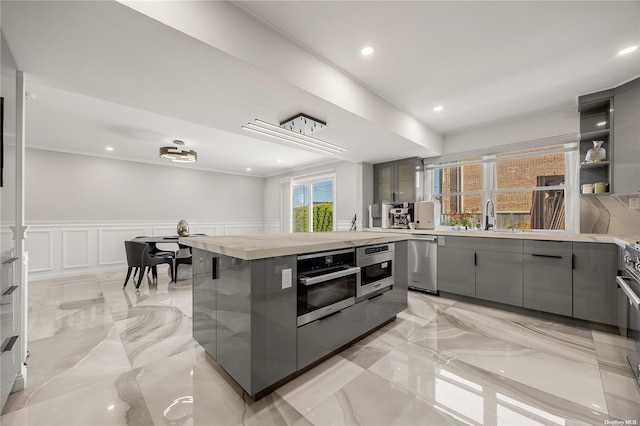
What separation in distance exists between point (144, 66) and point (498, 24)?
8.69ft

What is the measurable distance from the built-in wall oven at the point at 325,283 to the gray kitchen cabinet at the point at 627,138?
3.10 m

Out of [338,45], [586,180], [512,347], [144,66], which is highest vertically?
[338,45]

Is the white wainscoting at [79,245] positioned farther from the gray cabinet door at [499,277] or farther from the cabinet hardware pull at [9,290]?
the cabinet hardware pull at [9,290]

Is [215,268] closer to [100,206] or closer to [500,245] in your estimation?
[500,245]

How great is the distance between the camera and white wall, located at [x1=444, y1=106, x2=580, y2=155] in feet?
10.9

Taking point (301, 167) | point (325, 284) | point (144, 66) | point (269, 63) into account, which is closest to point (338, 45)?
point (269, 63)

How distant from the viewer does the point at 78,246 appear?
5.22 meters

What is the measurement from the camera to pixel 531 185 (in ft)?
12.3

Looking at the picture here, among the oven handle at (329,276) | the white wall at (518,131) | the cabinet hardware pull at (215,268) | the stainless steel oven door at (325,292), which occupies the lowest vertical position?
the stainless steel oven door at (325,292)

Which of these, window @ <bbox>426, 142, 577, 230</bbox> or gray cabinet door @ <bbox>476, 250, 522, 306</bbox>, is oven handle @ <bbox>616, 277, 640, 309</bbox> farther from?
window @ <bbox>426, 142, 577, 230</bbox>

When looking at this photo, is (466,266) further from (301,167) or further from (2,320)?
(301,167)

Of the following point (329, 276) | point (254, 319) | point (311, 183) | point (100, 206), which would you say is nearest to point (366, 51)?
point (329, 276)

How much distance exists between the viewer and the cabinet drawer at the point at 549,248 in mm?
2765

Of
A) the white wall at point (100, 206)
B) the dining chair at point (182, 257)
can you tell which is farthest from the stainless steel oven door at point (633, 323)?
the white wall at point (100, 206)
